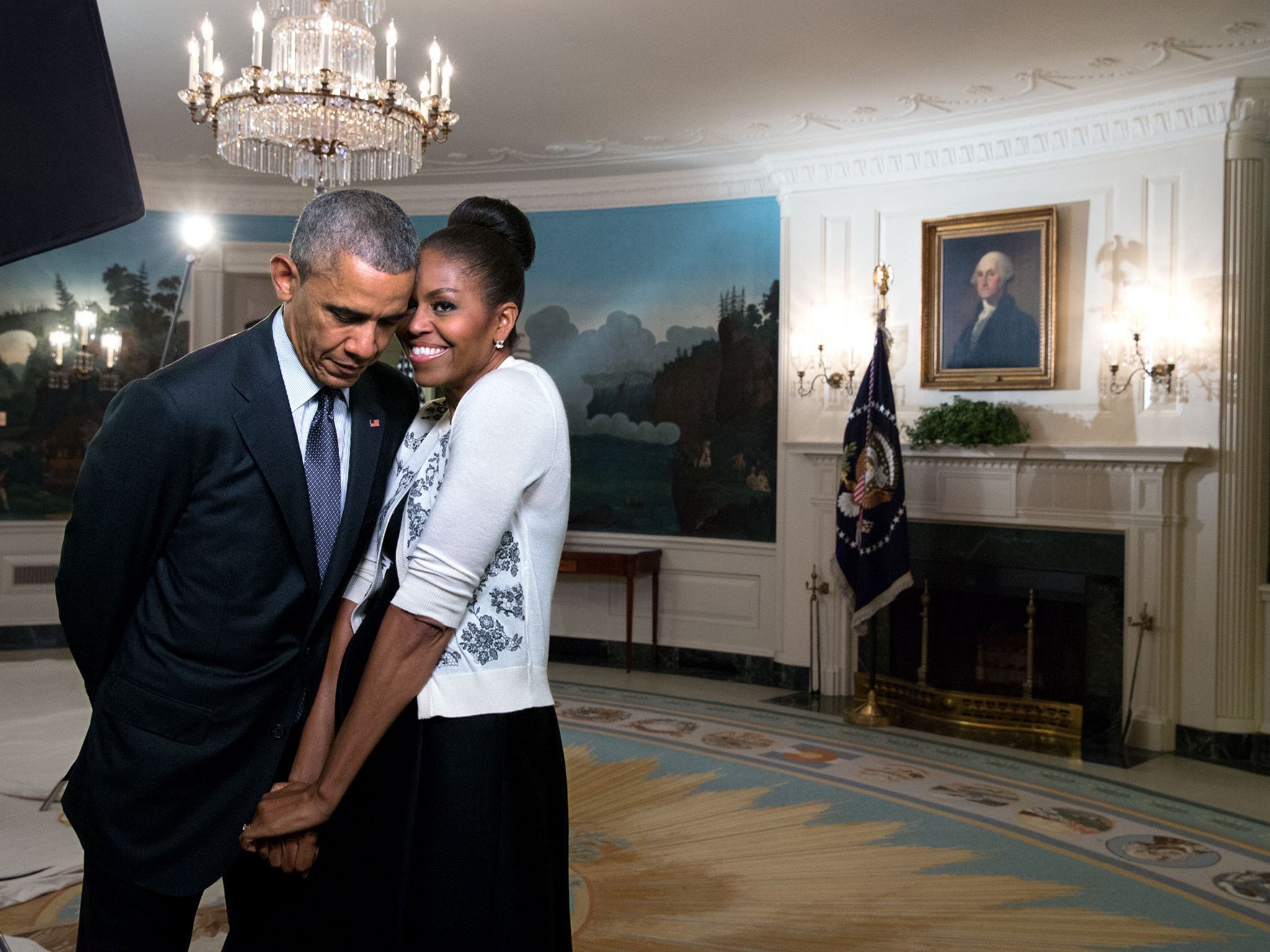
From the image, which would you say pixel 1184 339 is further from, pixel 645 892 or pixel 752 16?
pixel 645 892

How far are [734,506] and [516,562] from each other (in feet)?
21.3

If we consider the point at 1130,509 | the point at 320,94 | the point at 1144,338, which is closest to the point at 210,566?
the point at 320,94

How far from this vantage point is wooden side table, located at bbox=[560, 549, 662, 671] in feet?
26.5

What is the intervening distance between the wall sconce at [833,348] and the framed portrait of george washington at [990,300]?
1.45ft

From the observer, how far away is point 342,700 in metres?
1.79

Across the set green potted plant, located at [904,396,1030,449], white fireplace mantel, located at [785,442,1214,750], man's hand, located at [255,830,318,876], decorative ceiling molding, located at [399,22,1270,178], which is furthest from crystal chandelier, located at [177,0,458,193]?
white fireplace mantel, located at [785,442,1214,750]

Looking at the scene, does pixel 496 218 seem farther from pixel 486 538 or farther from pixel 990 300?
pixel 990 300

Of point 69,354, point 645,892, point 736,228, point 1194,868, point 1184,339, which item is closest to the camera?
point 645,892

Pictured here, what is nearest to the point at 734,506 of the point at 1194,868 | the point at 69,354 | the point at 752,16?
the point at 752,16

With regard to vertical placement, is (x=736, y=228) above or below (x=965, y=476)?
above

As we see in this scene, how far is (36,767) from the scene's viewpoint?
521 centimetres

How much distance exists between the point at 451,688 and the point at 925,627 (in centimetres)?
580

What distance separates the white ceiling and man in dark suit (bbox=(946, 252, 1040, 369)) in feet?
3.10

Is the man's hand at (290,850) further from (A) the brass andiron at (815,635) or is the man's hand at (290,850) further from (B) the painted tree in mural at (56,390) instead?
(B) the painted tree in mural at (56,390)
